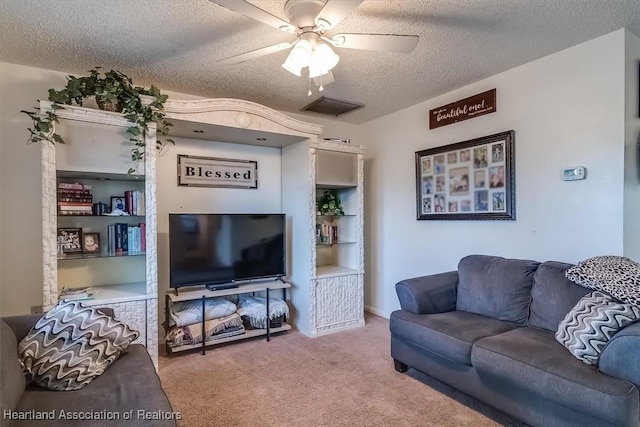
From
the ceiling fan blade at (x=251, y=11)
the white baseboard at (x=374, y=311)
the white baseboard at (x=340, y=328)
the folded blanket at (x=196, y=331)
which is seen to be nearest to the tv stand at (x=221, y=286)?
the folded blanket at (x=196, y=331)

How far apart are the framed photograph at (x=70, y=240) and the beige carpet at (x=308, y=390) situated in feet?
3.83

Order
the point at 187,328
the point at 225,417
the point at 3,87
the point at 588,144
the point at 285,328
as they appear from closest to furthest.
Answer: the point at 225,417 < the point at 588,144 < the point at 3,87 < the point at 187,328 < the point at 285,328

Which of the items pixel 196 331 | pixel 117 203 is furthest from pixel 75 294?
pixel 196 331

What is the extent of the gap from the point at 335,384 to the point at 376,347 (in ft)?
2.69

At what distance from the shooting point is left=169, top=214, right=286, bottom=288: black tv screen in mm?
3105

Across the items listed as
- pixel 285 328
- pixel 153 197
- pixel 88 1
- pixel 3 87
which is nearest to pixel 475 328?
pixel 285 328

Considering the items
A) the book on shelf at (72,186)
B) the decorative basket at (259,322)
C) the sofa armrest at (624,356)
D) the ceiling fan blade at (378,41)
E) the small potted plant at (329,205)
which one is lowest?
the decorative basket at (259,322)

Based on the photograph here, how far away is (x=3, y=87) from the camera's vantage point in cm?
269

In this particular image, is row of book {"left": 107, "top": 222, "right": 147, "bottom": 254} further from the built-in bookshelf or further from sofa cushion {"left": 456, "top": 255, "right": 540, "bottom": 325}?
sofa cushion {"left": 456, "top": 255, "right": 540, "bottom": 325}

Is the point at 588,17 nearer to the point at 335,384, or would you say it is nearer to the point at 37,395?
the point at 335,384

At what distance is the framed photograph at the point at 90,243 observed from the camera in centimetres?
281

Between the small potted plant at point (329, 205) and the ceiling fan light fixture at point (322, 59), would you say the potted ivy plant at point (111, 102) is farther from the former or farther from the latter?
the small potted plant at point (329, 205)

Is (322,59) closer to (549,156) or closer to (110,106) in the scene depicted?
(110,106)

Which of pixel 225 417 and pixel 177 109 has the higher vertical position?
pixel 177 109
